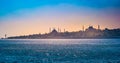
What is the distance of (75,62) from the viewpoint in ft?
269

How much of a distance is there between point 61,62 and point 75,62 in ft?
11.7

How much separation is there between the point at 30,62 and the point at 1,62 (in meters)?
6.99

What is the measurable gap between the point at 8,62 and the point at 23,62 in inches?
143

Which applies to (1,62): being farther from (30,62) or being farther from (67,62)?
(67,62)

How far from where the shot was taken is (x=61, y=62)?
8088 centimetres

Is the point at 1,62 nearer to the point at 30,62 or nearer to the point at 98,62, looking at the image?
the point at 30,62

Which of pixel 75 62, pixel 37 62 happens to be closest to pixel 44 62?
pixel 37 62

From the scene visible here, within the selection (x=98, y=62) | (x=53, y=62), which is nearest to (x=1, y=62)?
(x=53, y=62)

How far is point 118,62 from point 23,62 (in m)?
23.2

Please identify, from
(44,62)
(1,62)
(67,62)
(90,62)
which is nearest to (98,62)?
(90,62)

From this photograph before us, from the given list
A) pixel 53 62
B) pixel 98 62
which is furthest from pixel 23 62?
pixel 98 62

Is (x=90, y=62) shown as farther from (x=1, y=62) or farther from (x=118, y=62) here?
(x=1, y=62)

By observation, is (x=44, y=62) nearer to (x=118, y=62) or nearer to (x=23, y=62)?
(x=23, y=62)

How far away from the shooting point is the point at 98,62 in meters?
81.6
